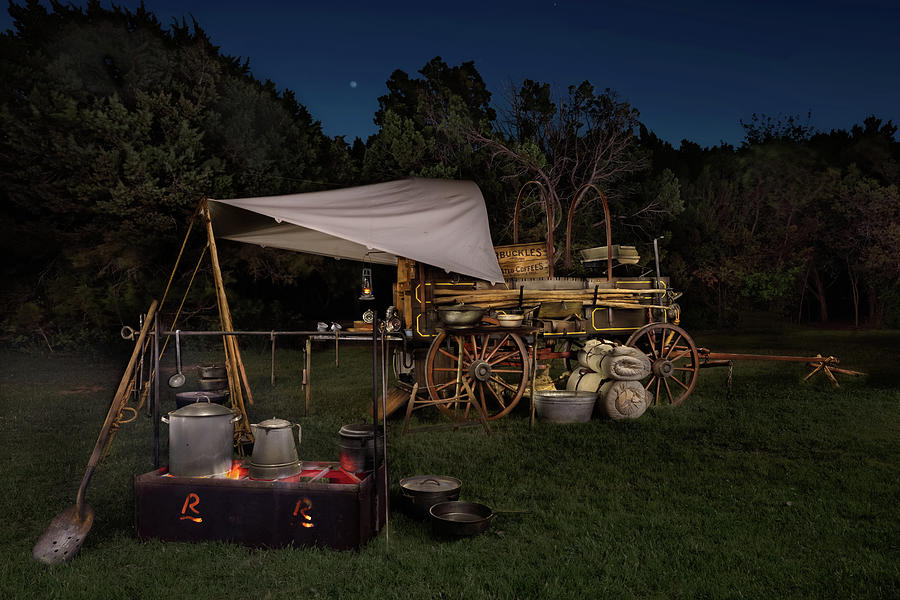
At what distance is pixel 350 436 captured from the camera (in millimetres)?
4039

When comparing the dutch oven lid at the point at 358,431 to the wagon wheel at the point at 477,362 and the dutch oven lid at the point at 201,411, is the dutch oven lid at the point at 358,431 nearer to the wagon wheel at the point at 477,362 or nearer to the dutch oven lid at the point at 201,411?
the dutch oven lid at the point at 201,411

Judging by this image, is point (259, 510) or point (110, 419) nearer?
point (259, 510)

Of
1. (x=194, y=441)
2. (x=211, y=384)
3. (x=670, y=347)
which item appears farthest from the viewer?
(x=670, y=347)

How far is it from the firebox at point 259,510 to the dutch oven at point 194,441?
0.07 metres

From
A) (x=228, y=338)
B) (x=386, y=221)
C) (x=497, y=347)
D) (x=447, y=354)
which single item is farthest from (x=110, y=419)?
(x=497, y=347)

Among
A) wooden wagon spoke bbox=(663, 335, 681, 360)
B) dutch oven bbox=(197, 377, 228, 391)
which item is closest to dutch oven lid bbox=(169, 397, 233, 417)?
dutch oven bbox=(197, 377, 228, 391)

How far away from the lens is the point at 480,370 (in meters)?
7.13

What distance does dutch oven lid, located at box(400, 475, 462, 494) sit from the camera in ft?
14.0

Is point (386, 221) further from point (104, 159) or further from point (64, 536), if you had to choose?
point (104, 159)

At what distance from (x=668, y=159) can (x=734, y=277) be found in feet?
21.1

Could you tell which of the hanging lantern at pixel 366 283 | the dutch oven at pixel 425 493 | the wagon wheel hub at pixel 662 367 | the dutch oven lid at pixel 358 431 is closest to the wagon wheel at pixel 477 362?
the hanging lantern at pixel 366 283

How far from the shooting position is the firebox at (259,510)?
3.63 metres

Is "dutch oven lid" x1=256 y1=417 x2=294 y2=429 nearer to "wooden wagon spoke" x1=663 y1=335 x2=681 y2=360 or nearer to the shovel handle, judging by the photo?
the shovel handle

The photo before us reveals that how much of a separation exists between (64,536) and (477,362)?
4289 millimetres
